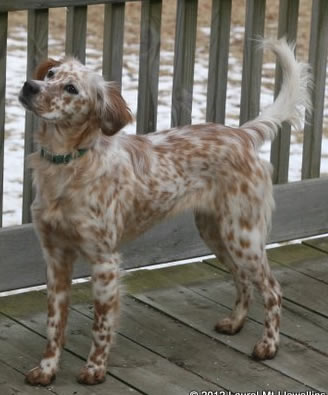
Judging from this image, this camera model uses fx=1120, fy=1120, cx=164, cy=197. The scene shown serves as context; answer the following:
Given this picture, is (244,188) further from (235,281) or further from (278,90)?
(278,90)

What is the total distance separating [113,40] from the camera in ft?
17.3

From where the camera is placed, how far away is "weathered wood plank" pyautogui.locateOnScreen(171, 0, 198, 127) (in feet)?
18.0

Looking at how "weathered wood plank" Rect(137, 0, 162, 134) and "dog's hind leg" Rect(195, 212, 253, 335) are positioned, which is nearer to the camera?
"dog's hind leg" Rect(195, 212, 253, 335)

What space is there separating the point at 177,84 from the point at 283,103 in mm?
794

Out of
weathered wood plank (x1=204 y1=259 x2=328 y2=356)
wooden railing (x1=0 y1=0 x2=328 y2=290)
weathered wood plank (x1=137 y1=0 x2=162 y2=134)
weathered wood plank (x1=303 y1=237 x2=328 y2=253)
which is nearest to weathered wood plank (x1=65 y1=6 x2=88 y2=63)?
wooden railing (x1=0 y1=0 x2=328 y2=290)

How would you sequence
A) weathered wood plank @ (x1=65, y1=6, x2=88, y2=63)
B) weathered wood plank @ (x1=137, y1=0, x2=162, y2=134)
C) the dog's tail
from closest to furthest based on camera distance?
the dog's tail < weathered wood plank @ (x1=65, y1=6, x2=88, y2=63) < weathered wood plank @ (x1=137, y1=0, x2=162, y2=134)

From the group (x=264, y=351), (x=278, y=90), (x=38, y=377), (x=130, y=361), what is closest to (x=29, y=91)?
(x=38, y=377)

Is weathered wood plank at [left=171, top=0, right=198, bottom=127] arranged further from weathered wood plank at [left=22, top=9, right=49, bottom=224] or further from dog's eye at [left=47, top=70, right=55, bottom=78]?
dog's eye at [left=47, top=70, right=55, bottom=78]

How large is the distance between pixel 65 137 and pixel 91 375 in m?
0.94

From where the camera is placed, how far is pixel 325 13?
598cm

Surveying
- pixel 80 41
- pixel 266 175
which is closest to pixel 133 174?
pixel 266 175

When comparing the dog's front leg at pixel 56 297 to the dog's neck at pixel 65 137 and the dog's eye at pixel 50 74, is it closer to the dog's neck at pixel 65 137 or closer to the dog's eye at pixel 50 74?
the dog's neck at pixel 65 137

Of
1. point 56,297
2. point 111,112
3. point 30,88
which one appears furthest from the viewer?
point 56,297

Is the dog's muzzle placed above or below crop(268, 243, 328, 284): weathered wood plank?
above
